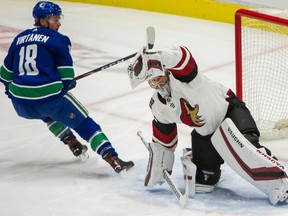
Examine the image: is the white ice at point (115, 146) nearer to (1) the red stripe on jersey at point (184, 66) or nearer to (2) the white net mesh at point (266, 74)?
(2) the white net mesh at point (266, 74)

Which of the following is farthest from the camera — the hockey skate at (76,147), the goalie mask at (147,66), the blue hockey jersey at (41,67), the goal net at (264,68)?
the goal net at (264,68)

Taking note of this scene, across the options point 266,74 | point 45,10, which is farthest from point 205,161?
point 266,74

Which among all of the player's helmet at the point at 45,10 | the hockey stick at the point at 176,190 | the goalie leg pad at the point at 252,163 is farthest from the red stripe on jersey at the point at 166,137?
the player's helmet at the point at 45,10

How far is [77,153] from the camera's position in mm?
3418

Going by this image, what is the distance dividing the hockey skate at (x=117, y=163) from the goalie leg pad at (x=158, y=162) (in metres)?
0.17

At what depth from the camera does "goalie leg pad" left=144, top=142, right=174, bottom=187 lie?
304 centimetres

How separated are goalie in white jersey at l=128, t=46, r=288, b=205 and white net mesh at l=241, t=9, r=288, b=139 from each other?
78 centimetres

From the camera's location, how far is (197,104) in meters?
2.85

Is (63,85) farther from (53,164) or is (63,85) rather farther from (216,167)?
(216,167)

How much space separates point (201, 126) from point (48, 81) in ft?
2.33

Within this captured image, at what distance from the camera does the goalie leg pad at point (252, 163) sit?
2768mm

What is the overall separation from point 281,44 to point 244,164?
145 centimetres

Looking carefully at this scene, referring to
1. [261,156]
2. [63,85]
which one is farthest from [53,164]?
[261,156]

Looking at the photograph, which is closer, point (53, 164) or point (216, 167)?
point (216, 167)
